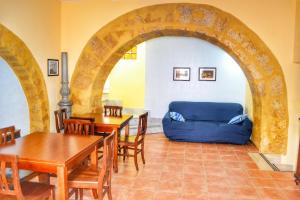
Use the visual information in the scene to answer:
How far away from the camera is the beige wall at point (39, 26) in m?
3.80

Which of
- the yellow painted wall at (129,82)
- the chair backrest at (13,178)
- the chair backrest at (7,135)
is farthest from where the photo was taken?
the yellow painted wall at (129,82)

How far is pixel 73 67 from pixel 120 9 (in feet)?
4.59

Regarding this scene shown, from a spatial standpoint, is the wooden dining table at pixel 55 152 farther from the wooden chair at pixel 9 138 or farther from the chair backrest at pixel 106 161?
the chair backrest at pixel 106 161

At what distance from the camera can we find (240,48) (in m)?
4.81

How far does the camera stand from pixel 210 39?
505 centimetres

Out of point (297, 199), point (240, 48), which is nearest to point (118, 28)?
point (240, 48)

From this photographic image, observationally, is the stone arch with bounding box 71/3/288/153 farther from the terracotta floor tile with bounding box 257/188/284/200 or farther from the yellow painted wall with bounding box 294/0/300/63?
the terracotta floor tile with bounding box 257/188/284/200

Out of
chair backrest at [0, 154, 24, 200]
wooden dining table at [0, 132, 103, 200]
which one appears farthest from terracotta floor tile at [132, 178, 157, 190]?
chair backrest at [0, 154, 24, 200]

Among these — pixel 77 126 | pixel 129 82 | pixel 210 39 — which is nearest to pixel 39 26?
pixel 77 126

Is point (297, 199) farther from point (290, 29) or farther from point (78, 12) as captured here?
point (78, 12)

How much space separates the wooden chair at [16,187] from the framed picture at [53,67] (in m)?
2.65

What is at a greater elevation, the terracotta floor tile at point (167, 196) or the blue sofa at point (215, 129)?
the blue sofa at point (215, 129)

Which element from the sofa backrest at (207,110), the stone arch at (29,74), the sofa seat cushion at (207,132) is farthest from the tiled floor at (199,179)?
the stone arch at (29,74)

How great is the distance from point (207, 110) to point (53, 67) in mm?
3914
